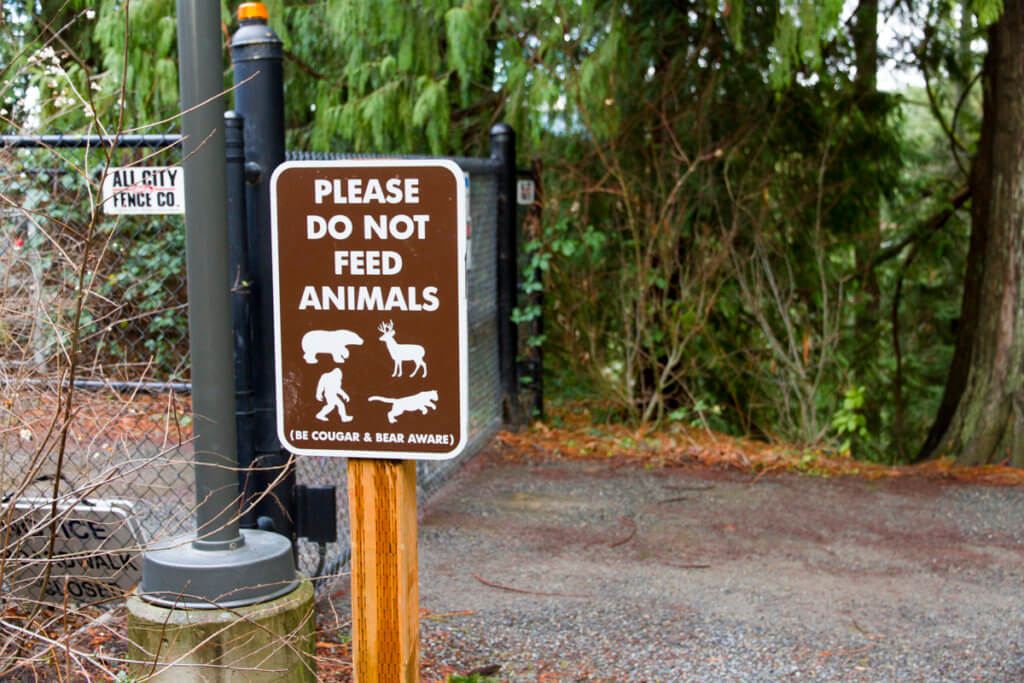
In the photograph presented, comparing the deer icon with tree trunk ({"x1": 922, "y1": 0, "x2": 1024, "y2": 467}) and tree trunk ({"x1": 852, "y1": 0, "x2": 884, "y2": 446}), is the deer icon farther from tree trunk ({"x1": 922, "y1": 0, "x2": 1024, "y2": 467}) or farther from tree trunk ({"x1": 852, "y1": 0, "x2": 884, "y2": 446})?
tree trunk ({"x1": 852, "y1": 0, "x2": 884, "y2": 446})

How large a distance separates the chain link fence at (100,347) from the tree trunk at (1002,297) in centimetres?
358

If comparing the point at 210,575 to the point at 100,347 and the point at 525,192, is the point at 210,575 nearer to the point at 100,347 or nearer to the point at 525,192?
the point at 100,347

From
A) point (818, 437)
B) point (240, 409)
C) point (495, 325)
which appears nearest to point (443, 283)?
point (240, 409)

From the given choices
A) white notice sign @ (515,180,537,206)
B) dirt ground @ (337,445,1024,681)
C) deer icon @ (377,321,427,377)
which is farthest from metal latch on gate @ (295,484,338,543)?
white notice sign @ (515,180,537,206)

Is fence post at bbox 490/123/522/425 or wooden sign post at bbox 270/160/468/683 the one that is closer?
wooden sign post at bbox 270/160/468/683

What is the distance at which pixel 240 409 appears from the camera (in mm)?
3939

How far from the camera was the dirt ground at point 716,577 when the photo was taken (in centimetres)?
398

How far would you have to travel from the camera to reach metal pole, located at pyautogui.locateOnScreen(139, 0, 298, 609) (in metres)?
3.23

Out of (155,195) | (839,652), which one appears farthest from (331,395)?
(839,652)

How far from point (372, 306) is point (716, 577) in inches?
119

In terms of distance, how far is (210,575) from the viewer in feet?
10.4

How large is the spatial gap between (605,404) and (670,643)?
4.37m

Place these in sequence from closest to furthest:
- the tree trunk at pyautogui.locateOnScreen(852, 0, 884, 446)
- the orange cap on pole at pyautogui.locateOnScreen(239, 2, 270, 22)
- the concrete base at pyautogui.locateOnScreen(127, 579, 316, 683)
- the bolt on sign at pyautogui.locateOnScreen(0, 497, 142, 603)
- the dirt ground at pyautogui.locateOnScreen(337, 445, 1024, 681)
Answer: the concrete base at pyautogui.locateOnScreen(127, 579, 316, 683) < the bolt on sign at pyautogui.locateOnScreen(0, 497, 142, 603) < the orange cap on pole at pyautogui.locateOnScreen(239, 2, 270, 22) < the dirt ground at pyautogui.locateOnScreen(337, 445, 1024, 681) < the tree trunk at pyautogui.locateOnScreen(852, 0, 884, 446)

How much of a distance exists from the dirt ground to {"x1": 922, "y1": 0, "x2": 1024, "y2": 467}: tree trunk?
0.80m
